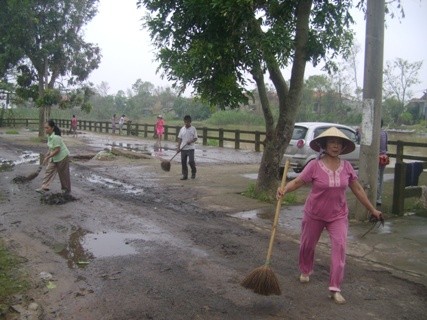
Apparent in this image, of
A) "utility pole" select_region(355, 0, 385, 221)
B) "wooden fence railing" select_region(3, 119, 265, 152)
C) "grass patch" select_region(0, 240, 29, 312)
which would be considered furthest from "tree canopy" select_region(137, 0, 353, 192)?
"wooden fence railing" select_region(3, 119, 265, 152)

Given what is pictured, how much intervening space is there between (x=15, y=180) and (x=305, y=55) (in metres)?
7.09

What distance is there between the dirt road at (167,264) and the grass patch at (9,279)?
0.12m

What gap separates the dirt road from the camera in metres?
3.75

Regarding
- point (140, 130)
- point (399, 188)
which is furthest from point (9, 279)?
point (140, 130)

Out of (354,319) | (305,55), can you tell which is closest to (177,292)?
(354,319)

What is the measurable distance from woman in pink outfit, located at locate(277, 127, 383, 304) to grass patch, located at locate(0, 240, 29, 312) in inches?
103

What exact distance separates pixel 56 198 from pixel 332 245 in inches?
227

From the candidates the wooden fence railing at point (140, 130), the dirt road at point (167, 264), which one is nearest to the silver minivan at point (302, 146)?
the dirt road at point (167, 264)

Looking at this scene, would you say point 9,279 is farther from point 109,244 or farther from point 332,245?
point 332,245

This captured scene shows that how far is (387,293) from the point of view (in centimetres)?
425

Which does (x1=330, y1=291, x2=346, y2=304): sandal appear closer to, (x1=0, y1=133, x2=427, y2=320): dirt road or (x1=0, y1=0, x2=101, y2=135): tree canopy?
(x1=0, y1=133, x2=427, y2=320): dirt road

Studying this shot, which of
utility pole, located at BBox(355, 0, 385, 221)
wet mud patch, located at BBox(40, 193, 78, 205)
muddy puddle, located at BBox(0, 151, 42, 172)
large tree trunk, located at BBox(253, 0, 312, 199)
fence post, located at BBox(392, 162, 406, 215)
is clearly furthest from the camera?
muddy puddle, located at BBox(0, 151, 42, 172)

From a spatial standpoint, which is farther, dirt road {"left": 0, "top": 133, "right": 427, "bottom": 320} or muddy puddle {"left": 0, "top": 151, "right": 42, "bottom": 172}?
muddy puddle {"left": 0, "top": 151, "right": 42, "bottom": 172}

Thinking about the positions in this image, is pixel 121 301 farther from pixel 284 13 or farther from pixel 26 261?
pixel 284 13
